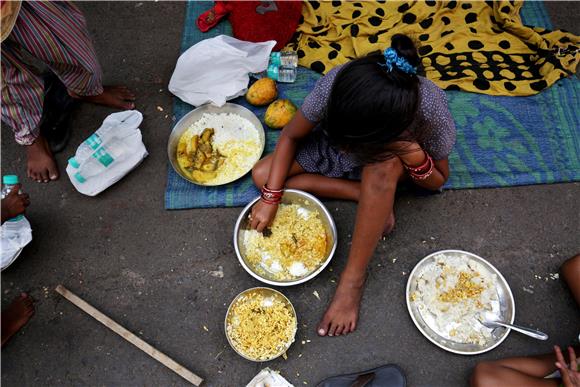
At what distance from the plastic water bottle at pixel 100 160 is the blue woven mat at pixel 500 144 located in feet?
0.96

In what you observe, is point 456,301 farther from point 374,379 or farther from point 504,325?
point 374,379

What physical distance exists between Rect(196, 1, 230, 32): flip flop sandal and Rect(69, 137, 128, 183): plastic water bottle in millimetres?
1027

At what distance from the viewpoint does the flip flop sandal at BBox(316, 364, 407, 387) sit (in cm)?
199

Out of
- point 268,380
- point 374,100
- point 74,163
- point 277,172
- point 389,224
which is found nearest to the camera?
point 374,100

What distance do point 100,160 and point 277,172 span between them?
1.00 meters

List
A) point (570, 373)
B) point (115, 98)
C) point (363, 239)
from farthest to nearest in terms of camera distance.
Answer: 1. point (115, 98)
2. point (363, 239)
3. point (570, 373)

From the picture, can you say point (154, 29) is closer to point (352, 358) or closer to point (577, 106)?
point (352, 358)

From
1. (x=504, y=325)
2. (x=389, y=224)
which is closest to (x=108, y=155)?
(x=389, y=224)

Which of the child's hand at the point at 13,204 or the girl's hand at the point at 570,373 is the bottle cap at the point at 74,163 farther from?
the girl's hand at the point at 570,373

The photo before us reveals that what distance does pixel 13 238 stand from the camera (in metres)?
2.22

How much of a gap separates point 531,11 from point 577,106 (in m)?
0.77

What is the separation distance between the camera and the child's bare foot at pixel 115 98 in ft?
8.89

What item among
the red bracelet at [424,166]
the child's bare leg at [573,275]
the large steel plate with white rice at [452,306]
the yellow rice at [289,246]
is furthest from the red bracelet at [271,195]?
the child's bare leg at [573,275]

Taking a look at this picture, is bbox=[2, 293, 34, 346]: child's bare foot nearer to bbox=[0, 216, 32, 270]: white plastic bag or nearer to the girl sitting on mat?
bbox=[0, 216, 32, 270]: white plastic bag
